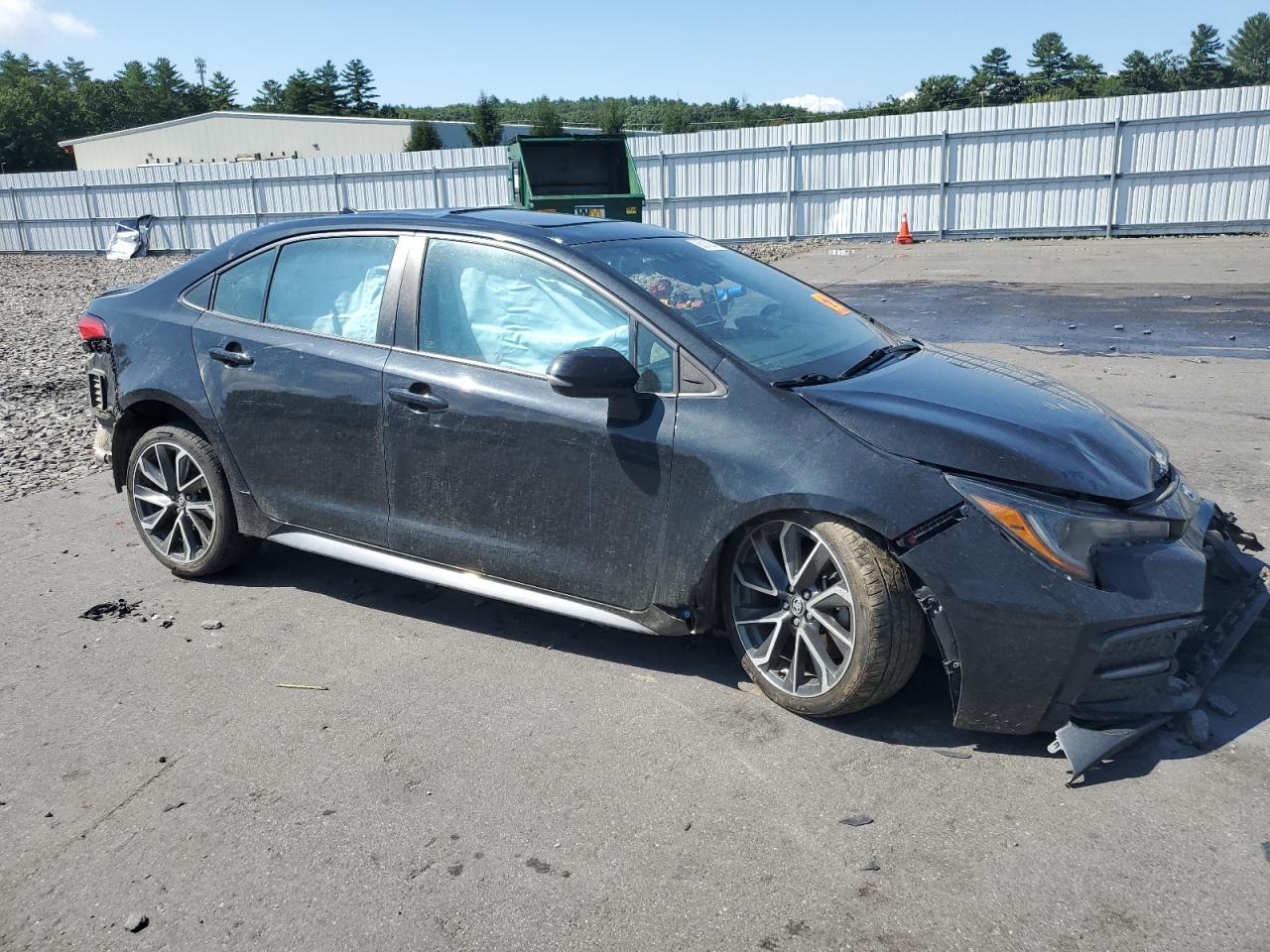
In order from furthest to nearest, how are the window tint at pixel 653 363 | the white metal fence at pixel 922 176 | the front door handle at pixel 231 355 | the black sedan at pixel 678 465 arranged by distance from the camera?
1. the white metal fence at pixel 922 176
2. the front door handle at pixel 231 355
3. the window tint at pixel 653 363
4. the black sedan at pixel 678 465

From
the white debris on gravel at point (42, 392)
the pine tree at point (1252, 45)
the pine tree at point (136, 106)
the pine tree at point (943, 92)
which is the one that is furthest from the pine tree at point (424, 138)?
the pine tree at point (1252, 45)

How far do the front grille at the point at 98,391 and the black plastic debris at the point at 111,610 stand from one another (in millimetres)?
1047

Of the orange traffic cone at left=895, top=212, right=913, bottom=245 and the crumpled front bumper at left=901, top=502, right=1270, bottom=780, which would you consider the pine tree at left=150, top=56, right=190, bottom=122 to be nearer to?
the orange traffic cone at left=895, top=212, right=913, bottom=245

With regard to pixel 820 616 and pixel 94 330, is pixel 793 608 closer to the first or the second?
pixel 820 616

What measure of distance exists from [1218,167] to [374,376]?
24.1 meters

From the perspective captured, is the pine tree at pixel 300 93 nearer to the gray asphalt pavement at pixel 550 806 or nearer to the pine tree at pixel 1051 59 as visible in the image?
the pine tree at pixel 1051 59

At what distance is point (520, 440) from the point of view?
3.91 meters

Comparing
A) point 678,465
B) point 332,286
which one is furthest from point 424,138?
point 678,465

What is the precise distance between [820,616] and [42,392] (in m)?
9.13

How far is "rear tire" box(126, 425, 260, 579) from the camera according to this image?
16.0 ft

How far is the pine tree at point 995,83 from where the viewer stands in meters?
91.0

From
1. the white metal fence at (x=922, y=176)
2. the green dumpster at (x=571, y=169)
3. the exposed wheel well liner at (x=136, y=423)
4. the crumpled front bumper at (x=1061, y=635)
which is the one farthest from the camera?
the white metal fence at (x=922, y=176)

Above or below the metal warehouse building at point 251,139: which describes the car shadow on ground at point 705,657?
below


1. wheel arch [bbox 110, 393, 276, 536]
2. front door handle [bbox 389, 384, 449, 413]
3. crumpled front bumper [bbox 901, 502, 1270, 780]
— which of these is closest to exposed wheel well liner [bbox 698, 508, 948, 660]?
crumpled front bumper [bbox 901, 502, 1270, 780]
